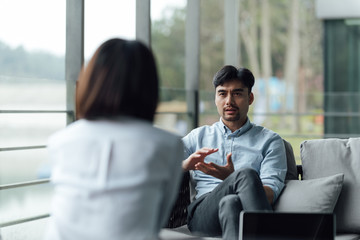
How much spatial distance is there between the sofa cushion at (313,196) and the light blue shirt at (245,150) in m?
0.06

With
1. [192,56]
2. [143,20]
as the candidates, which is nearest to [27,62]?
[192,56]

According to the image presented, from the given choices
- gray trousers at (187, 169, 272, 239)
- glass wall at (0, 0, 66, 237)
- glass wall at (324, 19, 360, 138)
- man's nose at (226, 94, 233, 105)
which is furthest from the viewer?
glass wall at (324, 19, 360, 138)

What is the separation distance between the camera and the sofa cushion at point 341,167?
2486mm

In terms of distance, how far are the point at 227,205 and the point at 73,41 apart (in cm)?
177

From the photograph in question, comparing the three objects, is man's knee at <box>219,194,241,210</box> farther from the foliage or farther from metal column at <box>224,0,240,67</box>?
the foliage

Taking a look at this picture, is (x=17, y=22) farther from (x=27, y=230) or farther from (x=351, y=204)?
(x=351, y=204)

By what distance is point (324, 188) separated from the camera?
246 centimetres

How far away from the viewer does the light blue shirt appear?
2561 millimetres

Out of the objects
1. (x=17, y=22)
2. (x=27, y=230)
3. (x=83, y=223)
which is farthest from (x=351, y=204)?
(x=17, y=22)

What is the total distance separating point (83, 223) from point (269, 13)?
16.5 metres

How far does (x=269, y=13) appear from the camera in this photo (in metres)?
16.9

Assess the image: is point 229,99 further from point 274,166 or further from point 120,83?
point 120,83

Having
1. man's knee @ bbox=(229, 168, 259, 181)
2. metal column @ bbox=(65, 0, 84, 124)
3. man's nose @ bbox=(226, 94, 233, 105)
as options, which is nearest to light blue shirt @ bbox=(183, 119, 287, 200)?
man's nose @ bbox=(226, 94, 233, 105)

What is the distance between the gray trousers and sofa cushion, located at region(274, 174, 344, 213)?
1.09 ft
